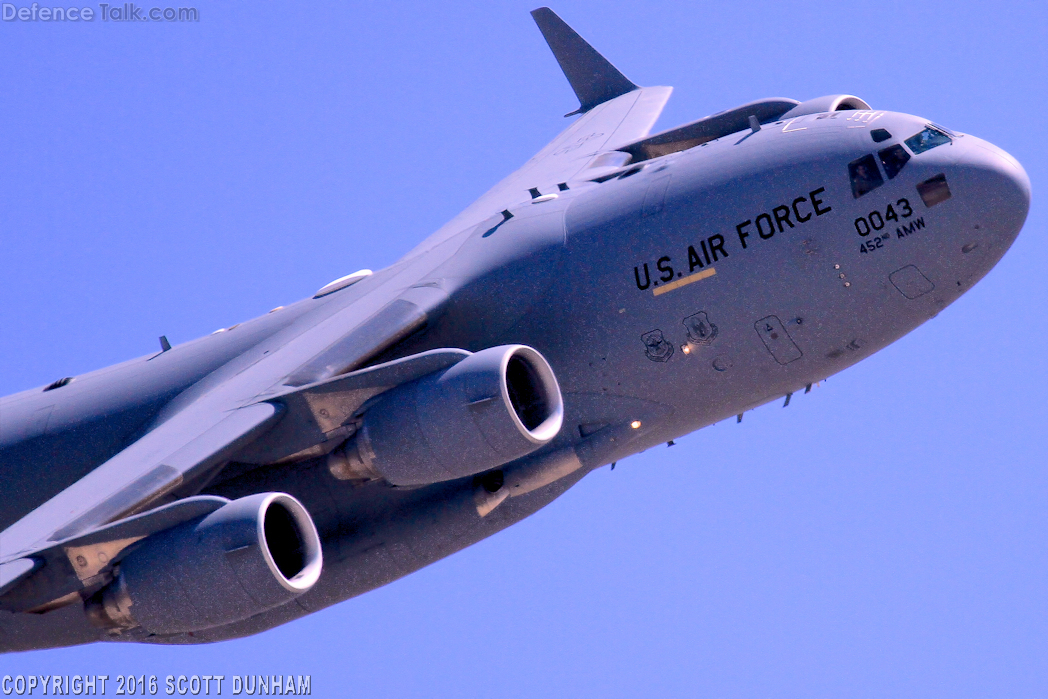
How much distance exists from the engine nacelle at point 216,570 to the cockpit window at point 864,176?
232 inches

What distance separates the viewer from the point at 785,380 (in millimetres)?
14820

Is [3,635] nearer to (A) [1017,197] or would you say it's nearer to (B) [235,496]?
(B) [235,496]

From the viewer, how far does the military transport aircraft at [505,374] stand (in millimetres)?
13172

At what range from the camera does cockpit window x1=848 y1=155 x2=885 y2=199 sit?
14.2 metres

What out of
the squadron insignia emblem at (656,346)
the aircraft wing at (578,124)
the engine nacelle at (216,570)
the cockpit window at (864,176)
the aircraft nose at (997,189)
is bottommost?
the engine nacelle at (216,570)

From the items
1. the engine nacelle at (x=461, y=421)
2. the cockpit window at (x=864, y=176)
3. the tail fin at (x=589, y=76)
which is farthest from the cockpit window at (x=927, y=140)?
the tail fin at (x=589, y=76)

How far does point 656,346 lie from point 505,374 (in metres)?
1.96

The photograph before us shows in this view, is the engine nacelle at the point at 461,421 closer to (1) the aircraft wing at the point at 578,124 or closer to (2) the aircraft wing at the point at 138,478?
(2) the aircraft wing at the point at 138,478

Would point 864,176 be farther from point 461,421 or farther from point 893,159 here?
point 461,421

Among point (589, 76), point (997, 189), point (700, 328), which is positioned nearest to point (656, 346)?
point (700, 328)

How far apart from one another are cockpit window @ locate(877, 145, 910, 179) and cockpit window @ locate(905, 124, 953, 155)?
0.34 ft

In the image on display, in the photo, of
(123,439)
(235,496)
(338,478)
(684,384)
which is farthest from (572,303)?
(123,439)

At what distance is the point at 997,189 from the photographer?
45.6 feet

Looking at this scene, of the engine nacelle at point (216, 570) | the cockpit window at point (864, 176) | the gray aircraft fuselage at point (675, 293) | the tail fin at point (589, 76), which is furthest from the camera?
the tail fin at point (589, 76)
